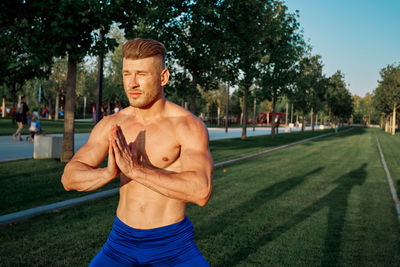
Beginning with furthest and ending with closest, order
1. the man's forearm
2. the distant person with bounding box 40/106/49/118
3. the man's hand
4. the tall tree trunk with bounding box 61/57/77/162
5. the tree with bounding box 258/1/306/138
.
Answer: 1. the distant person with bounding box 40/106/49/118
2. the tree with bounding box 258/1/306/138
3. the tall tree trunk with bounding box 61/57/77/162
4. the man's forearm
5. the man's hand

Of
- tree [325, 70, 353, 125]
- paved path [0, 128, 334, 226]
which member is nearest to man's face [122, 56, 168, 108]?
paved path [0, 128, 334, 226]

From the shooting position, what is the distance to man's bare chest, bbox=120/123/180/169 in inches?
81.0

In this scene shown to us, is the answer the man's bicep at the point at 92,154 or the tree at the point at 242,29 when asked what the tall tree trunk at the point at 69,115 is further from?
the man's bicep at the point at 92,154

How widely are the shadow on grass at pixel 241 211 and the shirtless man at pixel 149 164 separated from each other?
11.2 ft

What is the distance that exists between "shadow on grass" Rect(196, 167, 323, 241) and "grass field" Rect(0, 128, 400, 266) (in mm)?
17

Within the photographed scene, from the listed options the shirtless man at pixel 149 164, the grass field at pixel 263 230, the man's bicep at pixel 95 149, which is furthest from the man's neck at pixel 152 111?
the grass field at pixel 263 230

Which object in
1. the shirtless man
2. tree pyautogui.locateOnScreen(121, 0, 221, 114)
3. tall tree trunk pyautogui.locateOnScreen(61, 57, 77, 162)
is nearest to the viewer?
the shirtless man

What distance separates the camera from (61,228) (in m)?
5.43

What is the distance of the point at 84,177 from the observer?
189cm

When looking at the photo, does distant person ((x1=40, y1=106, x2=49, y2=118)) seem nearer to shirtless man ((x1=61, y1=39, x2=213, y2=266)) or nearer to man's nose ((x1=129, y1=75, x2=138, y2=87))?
shirtless man ((x1=61, y1=39, x2=213, y2=266))

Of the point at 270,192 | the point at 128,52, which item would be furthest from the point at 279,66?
the point at 128,52

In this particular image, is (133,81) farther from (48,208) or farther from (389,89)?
(389,89)

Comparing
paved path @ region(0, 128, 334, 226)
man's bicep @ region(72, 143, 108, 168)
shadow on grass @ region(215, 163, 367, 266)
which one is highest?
man's bicep @ region(72, 143, 108, 168)

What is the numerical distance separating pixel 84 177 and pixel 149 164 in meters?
0.37
